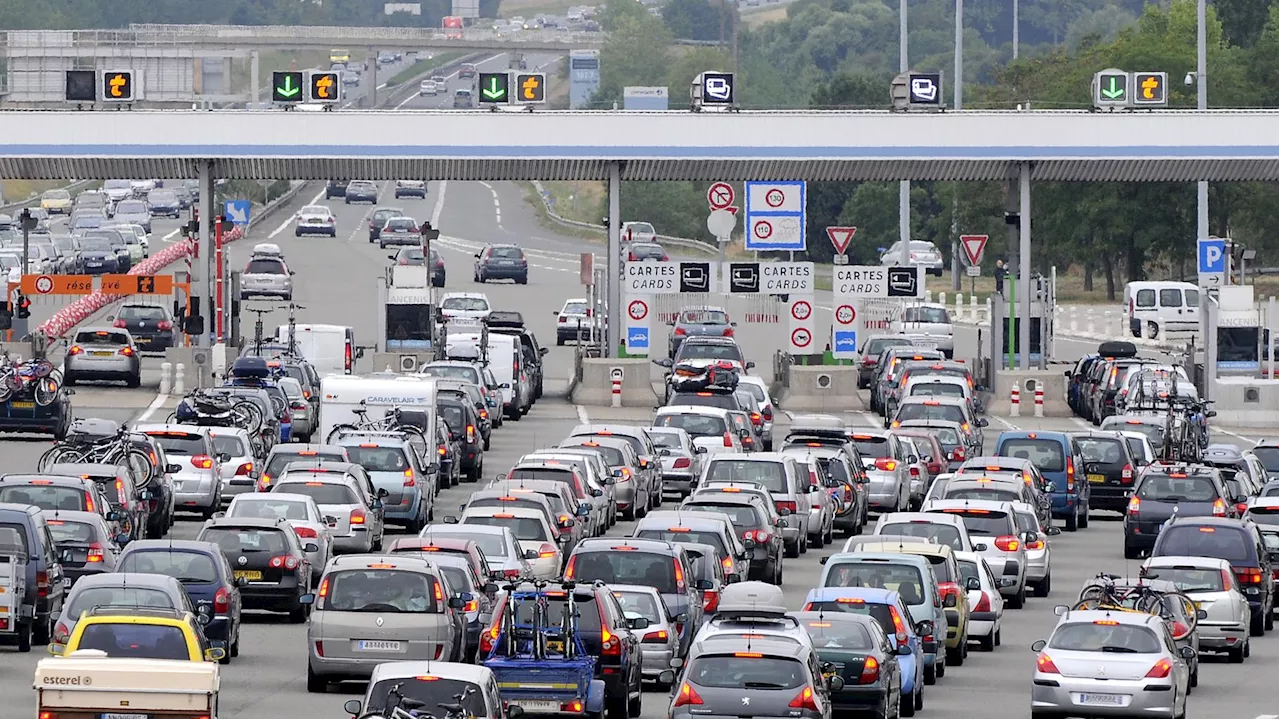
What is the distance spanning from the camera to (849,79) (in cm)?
13450

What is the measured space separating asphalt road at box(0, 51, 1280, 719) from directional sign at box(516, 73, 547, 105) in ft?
20.8

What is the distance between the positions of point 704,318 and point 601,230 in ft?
189

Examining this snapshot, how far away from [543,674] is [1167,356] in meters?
Result: 54.4

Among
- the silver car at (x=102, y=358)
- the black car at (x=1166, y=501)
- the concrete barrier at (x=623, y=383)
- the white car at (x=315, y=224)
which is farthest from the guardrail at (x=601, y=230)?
the black car at (x=1166, y=501)

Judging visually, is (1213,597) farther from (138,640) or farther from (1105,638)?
(138,640)

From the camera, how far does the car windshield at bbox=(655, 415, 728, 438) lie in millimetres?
46906

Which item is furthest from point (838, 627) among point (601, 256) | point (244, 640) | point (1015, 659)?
point (601, 256)

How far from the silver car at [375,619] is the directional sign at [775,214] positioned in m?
39.1

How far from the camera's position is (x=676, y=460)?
1785 inches

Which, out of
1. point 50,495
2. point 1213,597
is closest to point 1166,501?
point 1213,597

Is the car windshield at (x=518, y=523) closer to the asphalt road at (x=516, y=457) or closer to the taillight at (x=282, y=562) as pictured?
the taillight at (x=282, y=562)

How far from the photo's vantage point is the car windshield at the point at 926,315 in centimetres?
7094

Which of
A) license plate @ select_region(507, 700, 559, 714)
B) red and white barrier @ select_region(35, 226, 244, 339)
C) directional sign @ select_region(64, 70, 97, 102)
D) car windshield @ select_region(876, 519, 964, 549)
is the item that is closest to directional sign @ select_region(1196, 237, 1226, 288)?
red and white barrier @ select_region(35, 226, 244, 339)

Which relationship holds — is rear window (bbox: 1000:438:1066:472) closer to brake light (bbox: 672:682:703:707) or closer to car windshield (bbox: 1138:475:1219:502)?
car windshield (bbox: 1138:475:1219:502)
